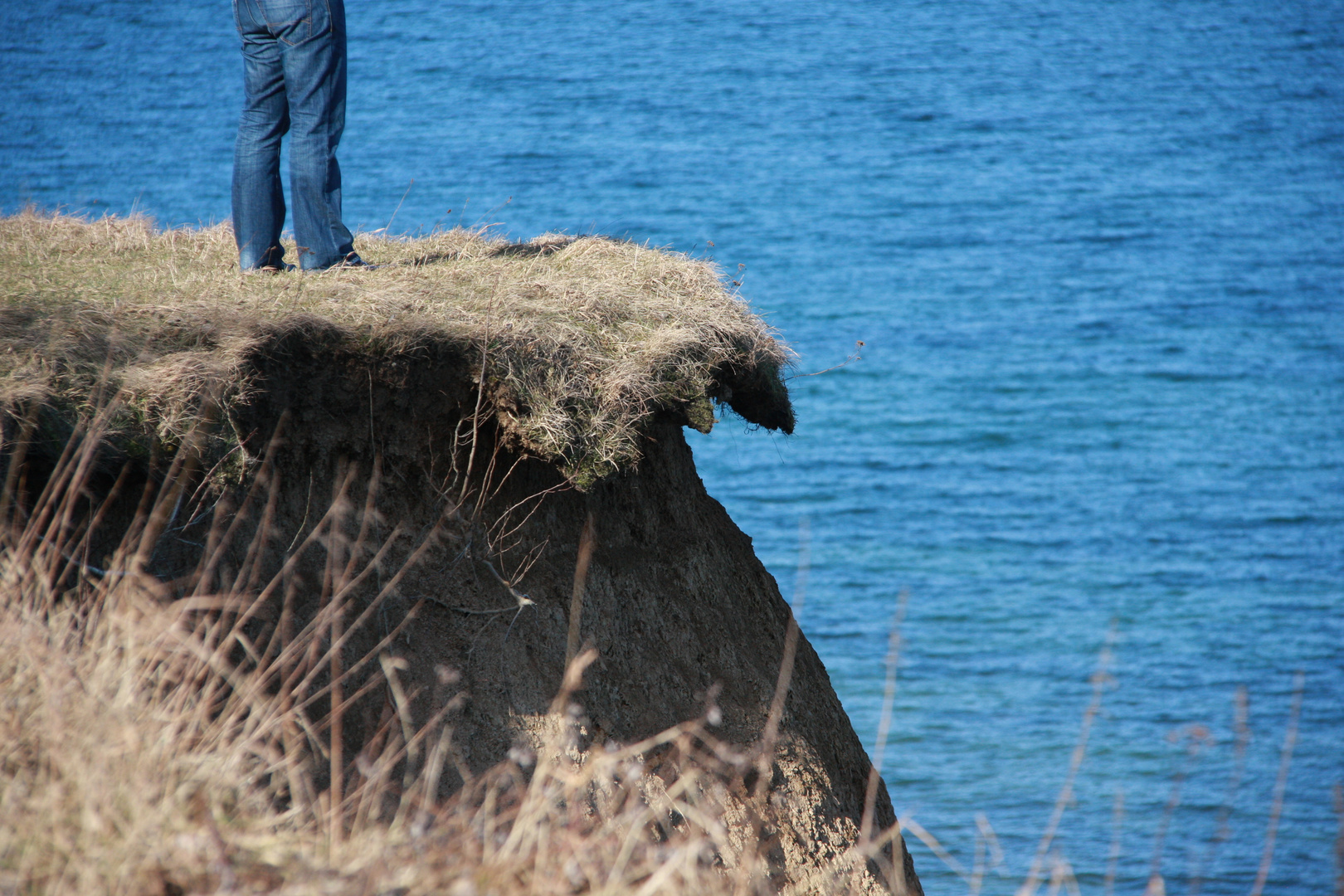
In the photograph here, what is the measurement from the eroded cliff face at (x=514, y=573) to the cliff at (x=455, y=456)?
0.01 meters

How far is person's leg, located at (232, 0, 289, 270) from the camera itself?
4449 millimetres

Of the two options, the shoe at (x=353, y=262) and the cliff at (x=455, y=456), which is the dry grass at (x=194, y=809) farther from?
the shoe at (x=353, y=262)

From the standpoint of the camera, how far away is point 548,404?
3.85m

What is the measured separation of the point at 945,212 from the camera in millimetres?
28844

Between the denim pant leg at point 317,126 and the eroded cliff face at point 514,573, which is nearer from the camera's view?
the eroded cliff face at point 514,573

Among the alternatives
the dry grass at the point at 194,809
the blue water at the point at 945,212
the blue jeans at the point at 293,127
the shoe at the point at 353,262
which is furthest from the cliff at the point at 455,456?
the blue water at the point at 945,212

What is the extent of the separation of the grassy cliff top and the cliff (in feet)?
0.04

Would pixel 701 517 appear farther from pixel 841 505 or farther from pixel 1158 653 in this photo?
pixel 841 505

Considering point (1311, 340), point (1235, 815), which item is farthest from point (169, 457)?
point (1311, 340)

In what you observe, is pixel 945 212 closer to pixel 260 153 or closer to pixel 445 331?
pixel 260 153

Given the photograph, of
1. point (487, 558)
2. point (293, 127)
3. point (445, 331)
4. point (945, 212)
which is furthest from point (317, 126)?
point (945, 212)

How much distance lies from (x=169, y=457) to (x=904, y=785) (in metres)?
12.2

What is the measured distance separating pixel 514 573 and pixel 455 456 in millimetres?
554

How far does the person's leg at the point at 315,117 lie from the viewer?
433 cm
